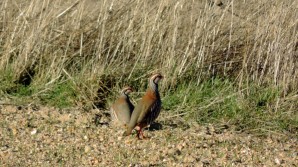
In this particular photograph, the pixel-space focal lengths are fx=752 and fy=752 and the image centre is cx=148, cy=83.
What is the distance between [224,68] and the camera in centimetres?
825

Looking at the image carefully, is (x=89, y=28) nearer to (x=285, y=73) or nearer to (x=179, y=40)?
(x=179, y=40)

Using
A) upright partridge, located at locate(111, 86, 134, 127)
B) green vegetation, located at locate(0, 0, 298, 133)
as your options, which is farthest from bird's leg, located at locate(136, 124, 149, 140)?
green vegetation, located at locate(0, 0, 298, 133)

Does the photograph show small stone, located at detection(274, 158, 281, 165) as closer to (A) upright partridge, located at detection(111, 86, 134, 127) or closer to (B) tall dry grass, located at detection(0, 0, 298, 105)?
(A) upright partridge, located at detection(111, 86, 134, 127)

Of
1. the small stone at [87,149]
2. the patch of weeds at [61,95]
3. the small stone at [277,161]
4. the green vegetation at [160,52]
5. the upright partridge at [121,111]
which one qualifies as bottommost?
the small stone at [87,149]

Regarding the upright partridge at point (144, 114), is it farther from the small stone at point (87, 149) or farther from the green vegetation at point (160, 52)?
the green vegetation at point (160, 52)

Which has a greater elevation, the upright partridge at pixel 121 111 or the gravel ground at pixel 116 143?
the upright partridge at pixel 121 111

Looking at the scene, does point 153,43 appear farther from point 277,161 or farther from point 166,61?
point 277,161

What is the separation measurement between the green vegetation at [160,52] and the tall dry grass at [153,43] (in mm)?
11

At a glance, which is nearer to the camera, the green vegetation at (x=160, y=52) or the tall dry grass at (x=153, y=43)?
the green vegetation at (x=160, y=52)

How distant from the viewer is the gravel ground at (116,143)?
618 centimetres

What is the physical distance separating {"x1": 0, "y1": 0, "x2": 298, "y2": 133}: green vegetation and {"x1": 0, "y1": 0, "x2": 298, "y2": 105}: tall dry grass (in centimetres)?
1

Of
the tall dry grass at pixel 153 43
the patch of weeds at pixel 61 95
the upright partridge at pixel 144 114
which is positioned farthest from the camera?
the tall dry grass at pixel 153 43

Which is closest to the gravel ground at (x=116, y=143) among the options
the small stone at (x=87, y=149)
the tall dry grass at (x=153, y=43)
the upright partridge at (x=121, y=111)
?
the small stone at (x=87, y=149)

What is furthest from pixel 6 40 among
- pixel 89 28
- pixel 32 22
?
pixel 89 28
